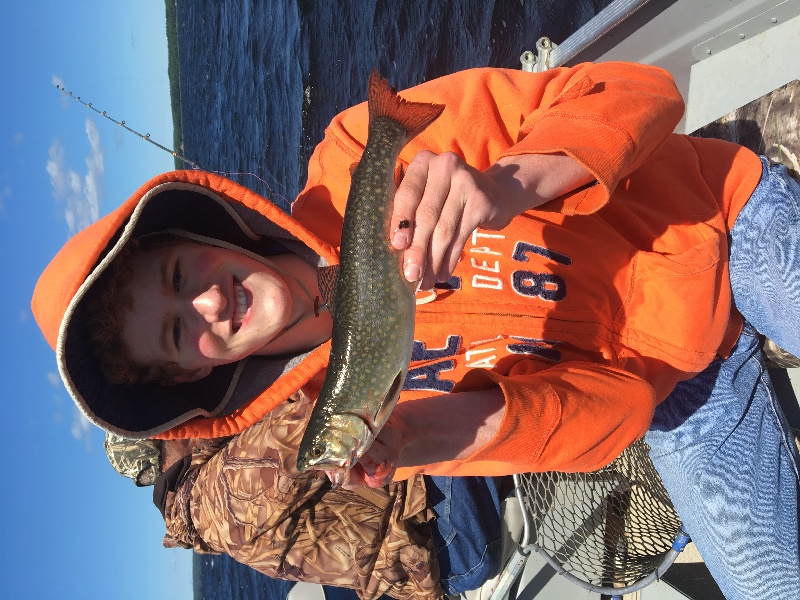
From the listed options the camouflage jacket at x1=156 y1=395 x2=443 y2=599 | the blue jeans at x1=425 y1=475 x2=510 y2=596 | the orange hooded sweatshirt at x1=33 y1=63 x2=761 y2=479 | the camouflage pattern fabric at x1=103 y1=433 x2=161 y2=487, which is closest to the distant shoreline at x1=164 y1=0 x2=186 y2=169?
the camouflage pattern fabric at x1=103 y1=433 x2=161 y2=487

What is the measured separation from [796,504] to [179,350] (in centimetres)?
308

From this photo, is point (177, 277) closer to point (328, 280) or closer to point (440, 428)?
point (328, 280)

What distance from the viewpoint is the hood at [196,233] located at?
244cm

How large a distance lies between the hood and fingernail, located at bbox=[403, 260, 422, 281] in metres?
0.92

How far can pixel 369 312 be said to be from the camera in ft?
6.70

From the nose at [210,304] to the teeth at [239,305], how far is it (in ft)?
0.23

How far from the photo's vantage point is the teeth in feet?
9.00

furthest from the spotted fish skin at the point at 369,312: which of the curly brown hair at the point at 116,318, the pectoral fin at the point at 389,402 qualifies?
→ the curly brown hair at the point at 116,318

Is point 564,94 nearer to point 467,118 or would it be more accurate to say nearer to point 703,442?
point 467,118

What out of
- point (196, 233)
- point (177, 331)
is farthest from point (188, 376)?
point (196, 233)

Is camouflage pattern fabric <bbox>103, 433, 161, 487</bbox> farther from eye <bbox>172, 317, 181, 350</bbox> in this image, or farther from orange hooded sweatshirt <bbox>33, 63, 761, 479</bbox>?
eye <bbox>172, 317, 181, 350</bbox>

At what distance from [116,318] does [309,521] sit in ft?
6.88

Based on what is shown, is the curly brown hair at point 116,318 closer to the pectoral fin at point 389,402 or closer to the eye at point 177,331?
the eye at point 177,331

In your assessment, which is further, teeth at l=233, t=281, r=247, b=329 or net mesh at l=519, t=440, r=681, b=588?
net mesh at l=519, t=440, r=681, b=588
